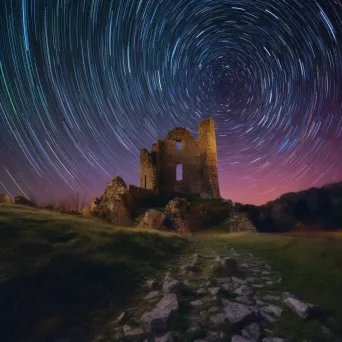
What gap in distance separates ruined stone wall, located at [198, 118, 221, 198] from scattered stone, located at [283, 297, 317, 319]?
24650 mm

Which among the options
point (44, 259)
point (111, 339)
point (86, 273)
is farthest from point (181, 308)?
point (44, 259)

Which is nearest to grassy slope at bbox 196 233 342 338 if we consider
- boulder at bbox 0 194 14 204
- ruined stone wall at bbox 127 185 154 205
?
boulder at bbox 0 194 14 204

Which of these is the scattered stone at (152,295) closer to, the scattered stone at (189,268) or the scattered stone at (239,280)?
the scattered stone at (189,268)

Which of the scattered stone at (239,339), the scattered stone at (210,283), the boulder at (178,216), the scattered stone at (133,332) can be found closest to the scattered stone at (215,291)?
the scattered stone at (210,283)

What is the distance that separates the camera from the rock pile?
399 centimetres

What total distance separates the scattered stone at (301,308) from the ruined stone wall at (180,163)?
79.0ft

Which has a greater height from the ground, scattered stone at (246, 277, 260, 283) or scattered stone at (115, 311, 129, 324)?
scattered stone at (246, 277, 260, 283)

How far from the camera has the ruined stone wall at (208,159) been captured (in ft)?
97.0

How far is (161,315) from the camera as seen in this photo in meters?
4.36

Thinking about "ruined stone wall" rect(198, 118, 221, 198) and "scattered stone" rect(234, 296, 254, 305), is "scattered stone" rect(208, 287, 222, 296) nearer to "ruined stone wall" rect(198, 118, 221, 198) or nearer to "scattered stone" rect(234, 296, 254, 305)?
"scattered stone" rect(234, 296, 254, 305)

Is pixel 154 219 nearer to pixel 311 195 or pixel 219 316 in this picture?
pixel 219 316

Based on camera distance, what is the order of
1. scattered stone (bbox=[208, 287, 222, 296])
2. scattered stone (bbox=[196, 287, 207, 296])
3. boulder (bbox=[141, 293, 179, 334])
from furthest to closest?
scattered stone (bbox=[196, 287, 207, 296])
scattered stone (bbox=[208, 287, 222, 296])
boulder (bbox=[141, 293, 179, 334])

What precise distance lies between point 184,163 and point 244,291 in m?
24.9

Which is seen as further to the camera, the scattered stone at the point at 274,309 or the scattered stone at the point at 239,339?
the scattered stone at the point at 274,309
